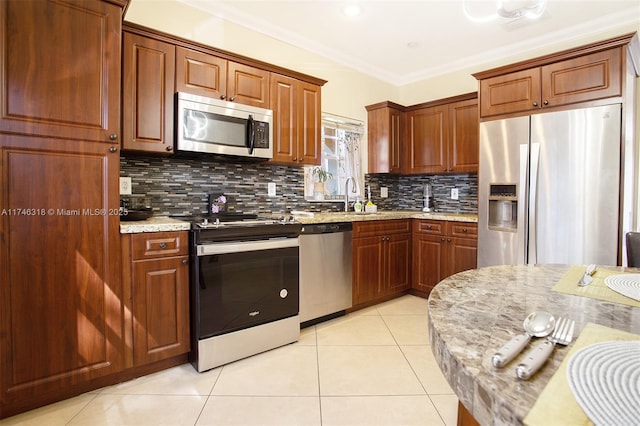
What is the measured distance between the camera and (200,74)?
8.02ft

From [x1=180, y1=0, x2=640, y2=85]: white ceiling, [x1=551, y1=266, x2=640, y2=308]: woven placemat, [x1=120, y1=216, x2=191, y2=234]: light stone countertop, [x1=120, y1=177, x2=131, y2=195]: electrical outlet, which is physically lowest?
[x1=551, y1=266, x2=640, y2=308]: woven placemat

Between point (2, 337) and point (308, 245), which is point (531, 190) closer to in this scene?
point (308, 245)

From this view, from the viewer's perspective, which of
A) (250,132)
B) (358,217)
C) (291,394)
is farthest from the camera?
(358,217)

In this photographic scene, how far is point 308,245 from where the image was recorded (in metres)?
2.74

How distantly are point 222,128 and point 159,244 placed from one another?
0.99m

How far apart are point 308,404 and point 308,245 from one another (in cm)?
123

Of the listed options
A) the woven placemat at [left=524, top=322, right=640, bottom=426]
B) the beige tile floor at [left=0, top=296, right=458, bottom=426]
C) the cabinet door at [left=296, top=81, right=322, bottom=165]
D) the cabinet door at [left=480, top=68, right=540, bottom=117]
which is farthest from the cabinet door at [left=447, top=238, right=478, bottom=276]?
the woven placemat at [left=524, top=322, right=640, bottom=426]

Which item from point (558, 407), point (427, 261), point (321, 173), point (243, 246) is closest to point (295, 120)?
point (321, 173)

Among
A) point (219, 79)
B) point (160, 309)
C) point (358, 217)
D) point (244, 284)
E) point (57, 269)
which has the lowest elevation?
point (160, 309)

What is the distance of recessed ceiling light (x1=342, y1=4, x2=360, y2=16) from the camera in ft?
9.25

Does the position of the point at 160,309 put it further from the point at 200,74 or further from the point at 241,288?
the point at 200,74

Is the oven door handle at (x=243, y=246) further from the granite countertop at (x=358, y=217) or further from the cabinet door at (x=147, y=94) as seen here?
the cabinet door at (x=147, y=94)

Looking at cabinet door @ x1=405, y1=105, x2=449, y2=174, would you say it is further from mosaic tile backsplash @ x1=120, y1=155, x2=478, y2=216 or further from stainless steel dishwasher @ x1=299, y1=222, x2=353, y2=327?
stainless steel dishwasher @ x1=299, y1=222, x2=353, y2=327

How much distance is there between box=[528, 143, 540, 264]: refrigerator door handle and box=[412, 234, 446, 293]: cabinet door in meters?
0.86
